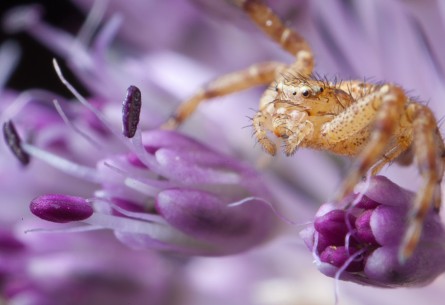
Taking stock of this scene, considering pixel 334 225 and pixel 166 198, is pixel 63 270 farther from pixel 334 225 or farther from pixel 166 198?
pixel 334 225

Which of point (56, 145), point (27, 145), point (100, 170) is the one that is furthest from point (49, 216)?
point (56, 145)

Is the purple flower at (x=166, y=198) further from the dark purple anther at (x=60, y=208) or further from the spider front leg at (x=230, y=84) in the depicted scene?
the spider front leg at (x=230, y=84)

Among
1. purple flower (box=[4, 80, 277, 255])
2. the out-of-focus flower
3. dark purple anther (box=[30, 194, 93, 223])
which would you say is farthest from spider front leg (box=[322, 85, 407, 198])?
the out-of-focus flower

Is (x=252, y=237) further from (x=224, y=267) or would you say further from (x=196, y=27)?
(x=196, y=27)

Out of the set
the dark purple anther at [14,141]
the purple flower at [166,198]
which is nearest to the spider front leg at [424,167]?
the purple flower at [166,198]

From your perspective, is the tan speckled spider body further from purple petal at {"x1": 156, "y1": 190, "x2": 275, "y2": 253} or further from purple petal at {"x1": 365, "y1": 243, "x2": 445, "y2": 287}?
purple petal at {"x1": 156, "y1": 190, "x2": 275, "y2": 253}

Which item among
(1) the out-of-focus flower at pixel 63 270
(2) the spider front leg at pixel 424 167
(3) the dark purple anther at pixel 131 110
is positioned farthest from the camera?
(1) the out-of-focus flower at pixel 63 270

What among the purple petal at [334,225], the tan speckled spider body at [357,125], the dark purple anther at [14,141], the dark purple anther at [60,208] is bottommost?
the dark purple anther at [14,141]

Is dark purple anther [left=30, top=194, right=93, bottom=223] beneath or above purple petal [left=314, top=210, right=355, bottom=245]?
beneath
